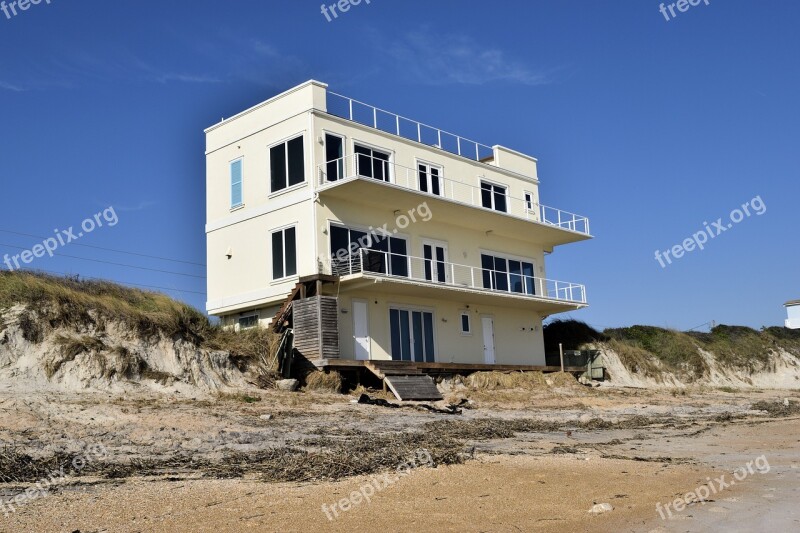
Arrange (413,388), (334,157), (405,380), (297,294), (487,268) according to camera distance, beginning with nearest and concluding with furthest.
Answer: (413,388) < (405,380) < (297,294) < (334,157) < (487,268)

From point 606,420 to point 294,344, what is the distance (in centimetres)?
982

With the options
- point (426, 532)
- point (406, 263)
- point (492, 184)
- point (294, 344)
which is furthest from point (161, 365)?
point (492, 184)

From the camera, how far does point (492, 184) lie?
110 ft

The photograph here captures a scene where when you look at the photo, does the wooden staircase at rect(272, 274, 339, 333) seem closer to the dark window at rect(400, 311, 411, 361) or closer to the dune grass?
the dune grass

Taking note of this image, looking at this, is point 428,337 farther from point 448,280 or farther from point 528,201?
point 528,201

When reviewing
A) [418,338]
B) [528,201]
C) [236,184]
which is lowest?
[418,338]

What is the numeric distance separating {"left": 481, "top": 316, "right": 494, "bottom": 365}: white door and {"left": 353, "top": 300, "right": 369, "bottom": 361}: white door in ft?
20.9

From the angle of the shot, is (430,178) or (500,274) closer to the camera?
(430,178)

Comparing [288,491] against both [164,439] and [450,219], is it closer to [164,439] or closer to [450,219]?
[164,439]

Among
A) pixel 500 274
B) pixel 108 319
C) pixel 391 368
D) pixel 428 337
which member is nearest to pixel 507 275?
pixel 500 274

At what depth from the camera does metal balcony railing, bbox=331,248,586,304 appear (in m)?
26.6

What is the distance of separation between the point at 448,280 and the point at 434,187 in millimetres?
3409

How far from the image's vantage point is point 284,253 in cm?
2670

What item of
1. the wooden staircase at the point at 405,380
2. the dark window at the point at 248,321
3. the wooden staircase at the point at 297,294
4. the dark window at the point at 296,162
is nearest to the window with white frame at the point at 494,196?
the dark window at the point at 296,162
